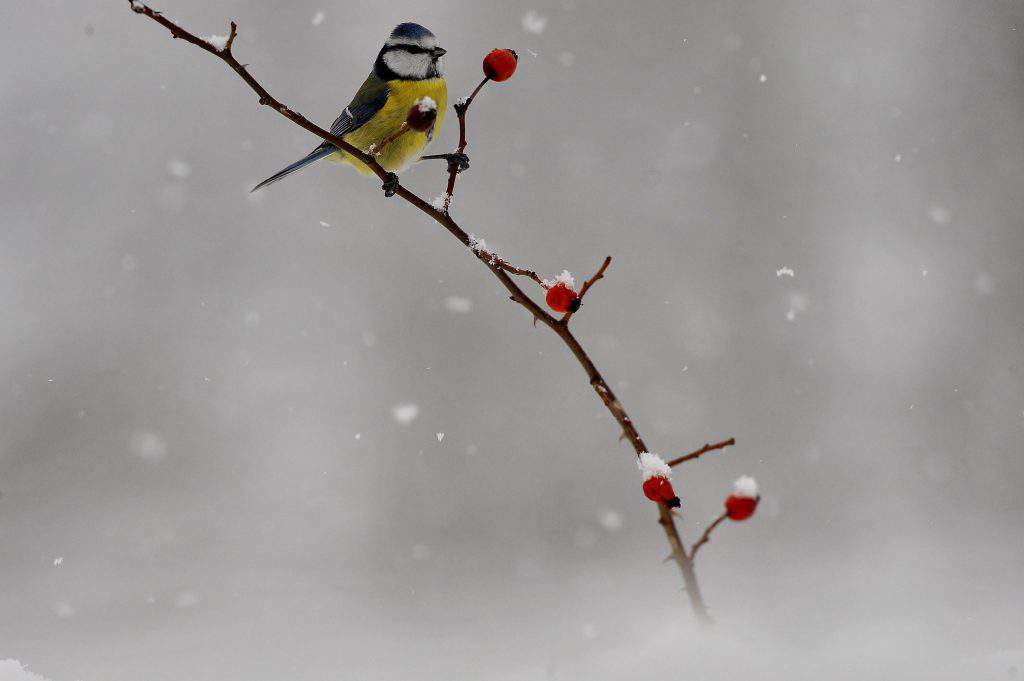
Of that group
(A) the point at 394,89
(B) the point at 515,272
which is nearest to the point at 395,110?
(A) the point at 394,89

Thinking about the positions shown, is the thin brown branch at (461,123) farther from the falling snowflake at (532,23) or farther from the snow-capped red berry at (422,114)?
the falling snowflake at (532,23)

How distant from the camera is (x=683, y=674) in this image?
651mm

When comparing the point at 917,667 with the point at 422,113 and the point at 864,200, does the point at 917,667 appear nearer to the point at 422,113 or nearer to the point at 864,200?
the point at 422,113

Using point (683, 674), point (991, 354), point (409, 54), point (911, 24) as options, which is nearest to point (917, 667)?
point (683, 674)

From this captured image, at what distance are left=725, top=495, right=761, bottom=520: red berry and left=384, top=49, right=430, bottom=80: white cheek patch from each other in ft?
2.91

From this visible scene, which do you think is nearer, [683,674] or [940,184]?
[683,674]

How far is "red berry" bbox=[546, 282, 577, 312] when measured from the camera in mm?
653

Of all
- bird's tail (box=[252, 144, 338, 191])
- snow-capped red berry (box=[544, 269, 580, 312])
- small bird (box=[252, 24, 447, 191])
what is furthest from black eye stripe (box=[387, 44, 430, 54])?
snow-capped red berry (box=[544, 269, 580, 312])

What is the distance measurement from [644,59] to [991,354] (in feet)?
4.55

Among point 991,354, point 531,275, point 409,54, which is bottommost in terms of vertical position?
point 531,275

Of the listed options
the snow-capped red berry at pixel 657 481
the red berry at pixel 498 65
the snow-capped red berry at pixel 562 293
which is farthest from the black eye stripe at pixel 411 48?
the snow-capped red berry at pixel 657 481

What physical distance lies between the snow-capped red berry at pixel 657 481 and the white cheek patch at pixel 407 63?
84cm

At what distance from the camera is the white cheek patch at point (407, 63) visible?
121 cm

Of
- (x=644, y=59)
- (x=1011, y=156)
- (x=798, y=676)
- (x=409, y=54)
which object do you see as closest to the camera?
(x=798, y=676)
